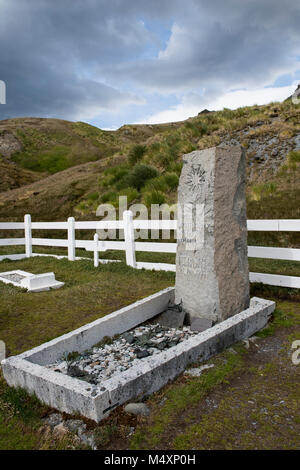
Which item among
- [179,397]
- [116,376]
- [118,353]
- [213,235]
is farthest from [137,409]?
[213,235]

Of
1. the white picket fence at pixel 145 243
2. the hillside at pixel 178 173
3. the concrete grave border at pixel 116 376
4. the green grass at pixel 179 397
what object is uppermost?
the hillside at pixel 178 173

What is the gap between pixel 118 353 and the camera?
13.7 ft

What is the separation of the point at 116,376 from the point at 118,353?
45.2 inches

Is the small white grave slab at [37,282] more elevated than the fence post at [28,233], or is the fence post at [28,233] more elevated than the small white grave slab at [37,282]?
the fence post at [28,233]

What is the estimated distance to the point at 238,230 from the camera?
503 cm

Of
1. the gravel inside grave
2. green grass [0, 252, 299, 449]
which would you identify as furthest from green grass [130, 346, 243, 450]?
the gravel inside grave

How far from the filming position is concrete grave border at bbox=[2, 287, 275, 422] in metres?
2.87

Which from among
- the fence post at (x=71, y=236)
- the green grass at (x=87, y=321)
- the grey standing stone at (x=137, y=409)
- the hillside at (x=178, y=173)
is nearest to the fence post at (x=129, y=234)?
the green grass at (x=87, y=321)

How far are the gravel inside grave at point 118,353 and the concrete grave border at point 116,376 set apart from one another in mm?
131

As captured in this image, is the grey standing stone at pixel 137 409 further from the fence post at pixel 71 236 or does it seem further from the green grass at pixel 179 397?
the fence post at pixel 71 236

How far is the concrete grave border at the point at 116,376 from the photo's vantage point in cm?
287

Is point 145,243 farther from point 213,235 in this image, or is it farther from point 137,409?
point 137,409
